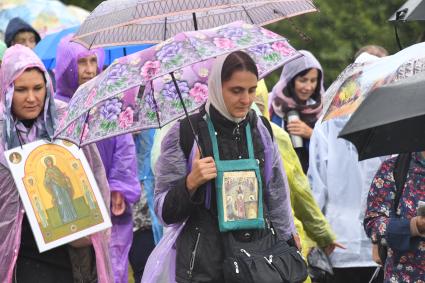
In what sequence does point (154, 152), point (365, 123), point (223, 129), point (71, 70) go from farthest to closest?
point (71, 70)
point (154, 152)
point (223, 129)
point (365, 123)

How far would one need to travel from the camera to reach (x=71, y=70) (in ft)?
29.6

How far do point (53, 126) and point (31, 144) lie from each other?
0.54ft

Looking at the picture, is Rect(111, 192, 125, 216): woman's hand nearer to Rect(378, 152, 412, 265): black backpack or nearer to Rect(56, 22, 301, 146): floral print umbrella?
Rect(56, 22, 301, 146): floral print umbrella

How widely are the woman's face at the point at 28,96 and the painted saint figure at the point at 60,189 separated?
264 mm

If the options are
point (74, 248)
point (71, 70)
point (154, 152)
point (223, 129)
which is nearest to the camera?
point (223, 129)

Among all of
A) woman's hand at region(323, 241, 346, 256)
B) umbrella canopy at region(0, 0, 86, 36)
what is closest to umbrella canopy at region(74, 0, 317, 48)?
woman's hand at region(323, 241, 346, 256)

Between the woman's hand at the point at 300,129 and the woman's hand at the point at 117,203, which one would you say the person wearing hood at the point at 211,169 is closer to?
the woman's hand at the point at 117,203

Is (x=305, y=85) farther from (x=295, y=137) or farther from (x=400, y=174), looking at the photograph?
(x=400, y=174)

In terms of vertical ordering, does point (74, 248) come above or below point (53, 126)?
below

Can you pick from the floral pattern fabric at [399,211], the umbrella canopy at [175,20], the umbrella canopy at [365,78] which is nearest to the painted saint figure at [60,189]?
the umbrella canopy at [175,20]

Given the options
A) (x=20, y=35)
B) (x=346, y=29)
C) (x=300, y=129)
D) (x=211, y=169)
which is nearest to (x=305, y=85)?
(x=300, y=129)

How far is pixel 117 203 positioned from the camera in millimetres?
8328

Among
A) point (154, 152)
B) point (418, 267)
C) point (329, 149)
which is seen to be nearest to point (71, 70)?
point (154, 152)

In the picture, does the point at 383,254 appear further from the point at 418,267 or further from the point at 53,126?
the point at 53,126
